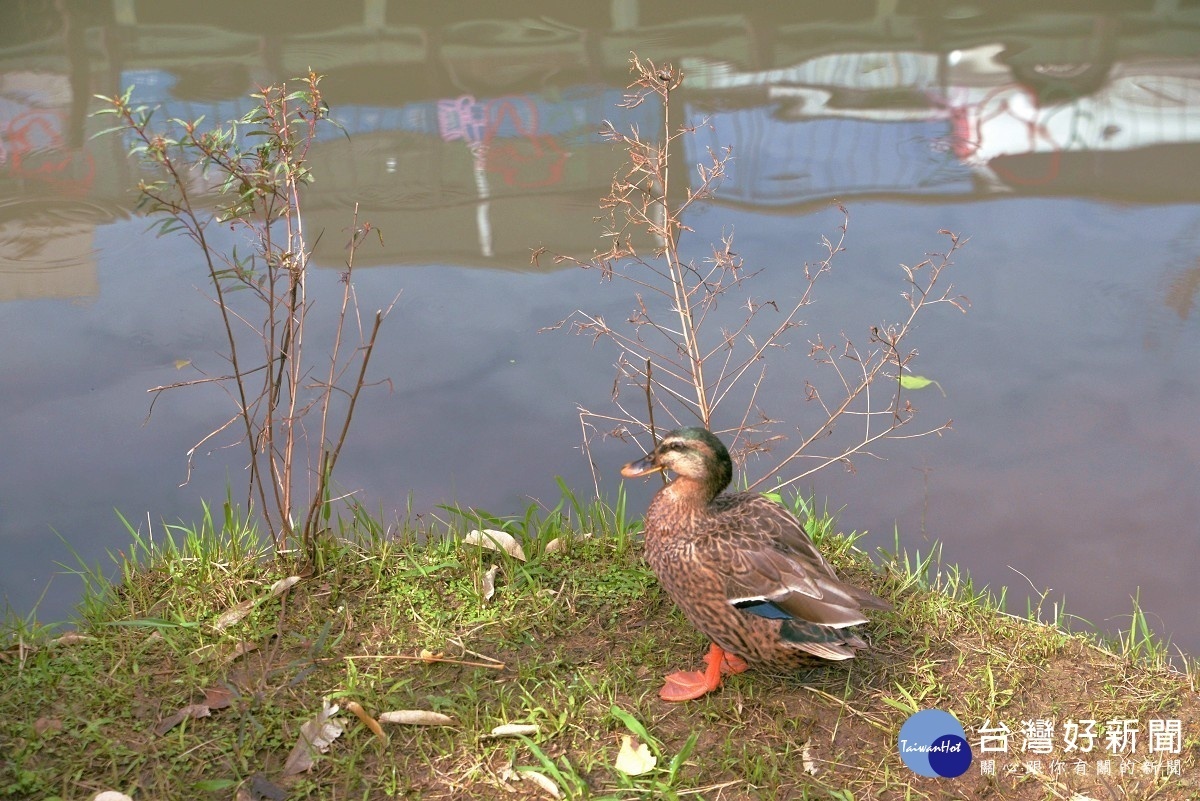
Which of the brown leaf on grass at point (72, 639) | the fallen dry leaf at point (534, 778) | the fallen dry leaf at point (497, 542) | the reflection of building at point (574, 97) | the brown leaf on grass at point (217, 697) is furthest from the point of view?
the reflection of building at point (574, 97)

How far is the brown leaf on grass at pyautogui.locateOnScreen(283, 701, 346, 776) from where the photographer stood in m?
2.77

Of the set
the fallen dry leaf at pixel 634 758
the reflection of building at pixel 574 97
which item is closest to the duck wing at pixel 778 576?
the fallen dry leaf at pixel 634 758

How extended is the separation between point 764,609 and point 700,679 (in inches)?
12.1

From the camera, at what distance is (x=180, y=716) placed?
290 centimetres

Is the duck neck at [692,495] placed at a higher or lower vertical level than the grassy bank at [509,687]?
higher

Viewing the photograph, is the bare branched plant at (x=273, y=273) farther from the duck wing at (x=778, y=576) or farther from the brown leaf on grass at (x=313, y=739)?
the duck wing at (x=778, y=576)

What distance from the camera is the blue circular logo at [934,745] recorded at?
2797mm

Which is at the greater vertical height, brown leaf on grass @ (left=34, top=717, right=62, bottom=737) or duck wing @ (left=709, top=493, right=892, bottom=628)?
duck wing @ (left=709, top=493, right=892, bottom=628)

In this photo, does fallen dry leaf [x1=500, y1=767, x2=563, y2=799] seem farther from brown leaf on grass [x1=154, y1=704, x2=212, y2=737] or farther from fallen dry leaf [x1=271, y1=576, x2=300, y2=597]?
fallen dry leaf [x1=271, y1=576, x2=300, y2=597]

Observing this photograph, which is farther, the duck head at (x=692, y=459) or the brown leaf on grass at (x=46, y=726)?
the duck head at (x=692, y=459)

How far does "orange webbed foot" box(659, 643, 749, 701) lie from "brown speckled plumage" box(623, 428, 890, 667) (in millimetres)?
77

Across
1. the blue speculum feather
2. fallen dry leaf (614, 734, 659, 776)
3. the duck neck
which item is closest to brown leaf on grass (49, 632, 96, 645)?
fallen dry leaf (614, 734, 659, 776)

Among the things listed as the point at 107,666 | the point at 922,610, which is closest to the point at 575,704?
the point at 922,610

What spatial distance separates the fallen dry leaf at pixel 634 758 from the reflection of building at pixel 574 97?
3072mm
